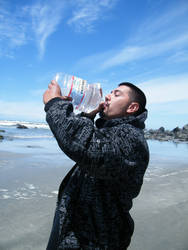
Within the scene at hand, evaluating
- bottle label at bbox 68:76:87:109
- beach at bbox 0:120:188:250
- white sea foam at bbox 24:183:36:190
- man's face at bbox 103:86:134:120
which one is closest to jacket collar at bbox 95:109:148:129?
man's face at bbox 103:86:134:120

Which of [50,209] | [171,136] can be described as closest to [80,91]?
[50,209]

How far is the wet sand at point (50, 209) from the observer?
3250 millimetres

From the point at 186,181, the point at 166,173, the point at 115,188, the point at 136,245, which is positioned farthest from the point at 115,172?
the point at 166,173

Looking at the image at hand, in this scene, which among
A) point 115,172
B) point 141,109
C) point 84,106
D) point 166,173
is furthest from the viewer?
point 166,173

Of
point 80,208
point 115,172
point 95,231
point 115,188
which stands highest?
point 115,172

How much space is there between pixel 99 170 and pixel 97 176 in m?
0.06

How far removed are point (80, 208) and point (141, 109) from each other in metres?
0.78

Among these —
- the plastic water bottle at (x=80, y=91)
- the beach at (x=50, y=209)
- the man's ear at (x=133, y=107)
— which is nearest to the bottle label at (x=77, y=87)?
the plastic water bottle at (x=80, y=91)

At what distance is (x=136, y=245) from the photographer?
3.21 m

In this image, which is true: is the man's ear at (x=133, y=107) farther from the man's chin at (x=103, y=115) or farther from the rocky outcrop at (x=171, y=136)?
the rocky outcrop at (x=171, y=136)

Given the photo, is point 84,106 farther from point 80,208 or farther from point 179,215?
point 179,215

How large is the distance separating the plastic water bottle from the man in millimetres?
514

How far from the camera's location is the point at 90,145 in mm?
1199

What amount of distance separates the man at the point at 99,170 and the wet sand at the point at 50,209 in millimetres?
1977
